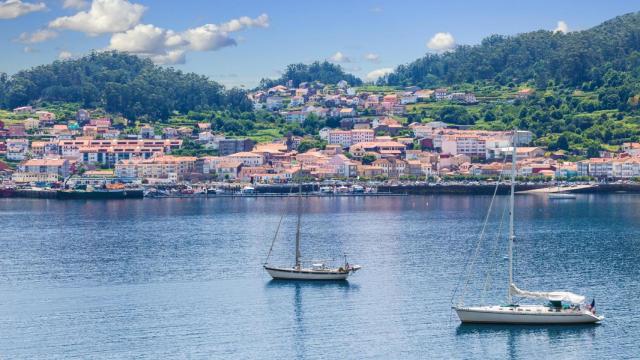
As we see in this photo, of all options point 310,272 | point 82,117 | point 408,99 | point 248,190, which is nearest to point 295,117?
point 408,99

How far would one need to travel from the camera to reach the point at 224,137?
150500 millimetres

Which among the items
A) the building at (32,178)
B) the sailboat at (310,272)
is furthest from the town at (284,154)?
the sailboat at (310,272)

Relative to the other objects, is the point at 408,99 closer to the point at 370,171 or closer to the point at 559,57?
the point at 559,57

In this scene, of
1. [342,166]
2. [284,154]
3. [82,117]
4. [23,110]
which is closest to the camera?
[342,166]

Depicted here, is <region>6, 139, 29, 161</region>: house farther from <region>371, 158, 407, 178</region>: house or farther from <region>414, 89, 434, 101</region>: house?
<region>414, 89, 434, 101</region>: house

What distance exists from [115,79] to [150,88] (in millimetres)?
16791

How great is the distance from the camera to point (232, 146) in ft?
474

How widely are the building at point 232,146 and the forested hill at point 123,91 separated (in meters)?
23.5

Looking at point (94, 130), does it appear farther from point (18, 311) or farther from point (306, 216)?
point (18, 311)

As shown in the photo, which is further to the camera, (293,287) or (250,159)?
(250,159)

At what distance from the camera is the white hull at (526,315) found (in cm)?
3881

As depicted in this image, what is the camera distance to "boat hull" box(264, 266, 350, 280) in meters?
49.4

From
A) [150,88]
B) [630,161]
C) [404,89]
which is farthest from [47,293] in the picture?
[404,89]

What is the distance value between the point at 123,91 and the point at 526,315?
133 metres
